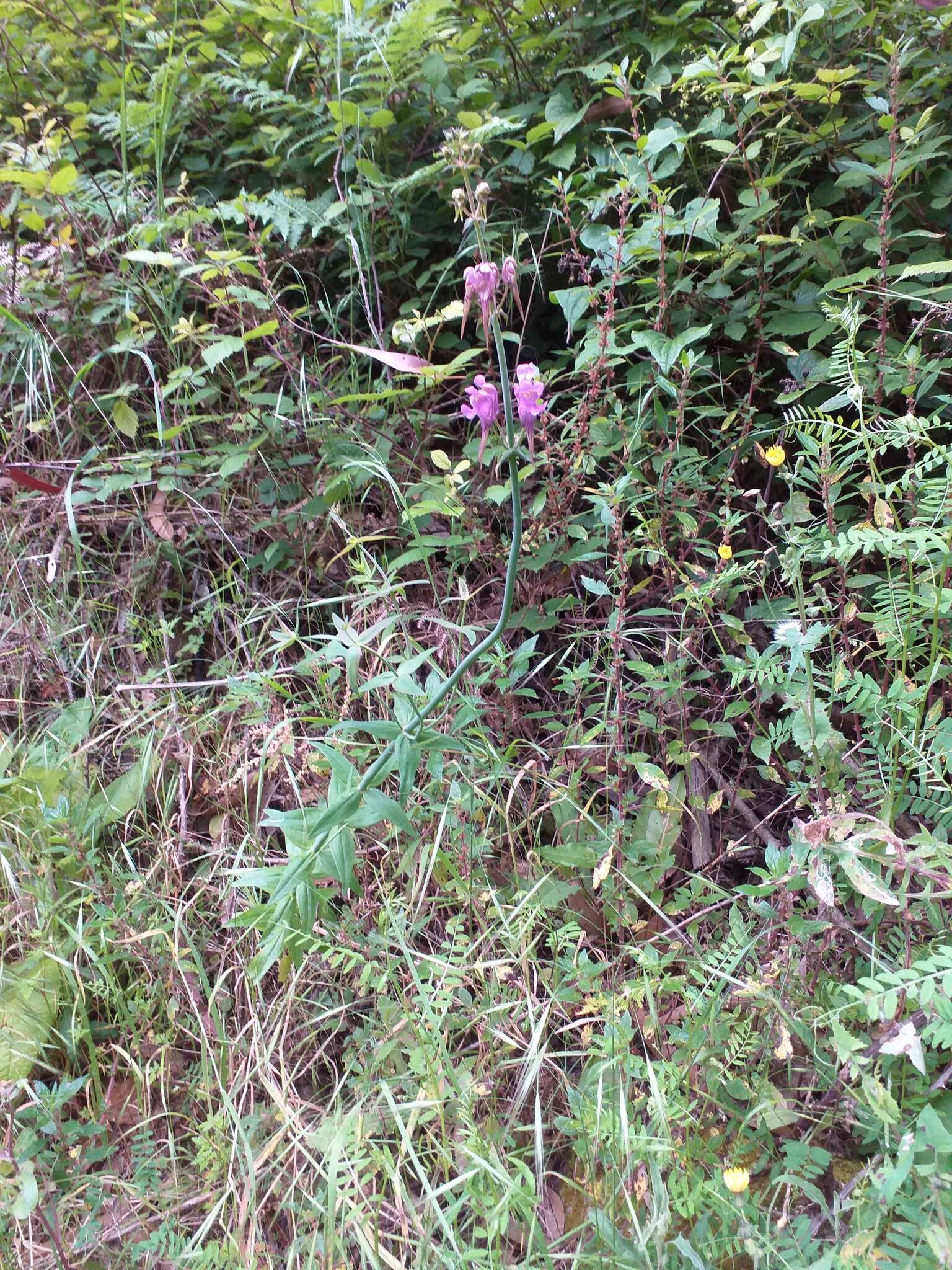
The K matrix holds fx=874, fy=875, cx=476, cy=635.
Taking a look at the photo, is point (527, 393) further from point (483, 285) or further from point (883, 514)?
A: point (883, 514)

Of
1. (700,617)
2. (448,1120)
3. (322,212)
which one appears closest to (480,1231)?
(448,1120)

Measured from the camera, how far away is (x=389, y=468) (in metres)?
2.25

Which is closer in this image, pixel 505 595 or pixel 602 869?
pixel 505 595

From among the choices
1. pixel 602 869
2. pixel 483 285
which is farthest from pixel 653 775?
pixel 483 285

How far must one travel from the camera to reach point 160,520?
2.42 metres

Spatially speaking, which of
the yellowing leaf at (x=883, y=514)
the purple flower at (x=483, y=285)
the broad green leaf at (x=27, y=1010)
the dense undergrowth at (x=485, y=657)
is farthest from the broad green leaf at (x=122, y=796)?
the yellowing leaf at (x=883, y=514)

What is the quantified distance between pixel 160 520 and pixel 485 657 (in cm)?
112

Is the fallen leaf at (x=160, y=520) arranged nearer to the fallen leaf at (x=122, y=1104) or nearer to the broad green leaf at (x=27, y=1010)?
the broad green leaf at (x=27, y=1010)

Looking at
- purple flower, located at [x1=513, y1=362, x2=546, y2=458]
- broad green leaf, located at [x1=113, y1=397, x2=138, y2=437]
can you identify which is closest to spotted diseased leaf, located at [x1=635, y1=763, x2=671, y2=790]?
purple flower, located at [x1=513, y1=362, x2=546, y2=458]

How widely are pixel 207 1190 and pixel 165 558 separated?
1587mm

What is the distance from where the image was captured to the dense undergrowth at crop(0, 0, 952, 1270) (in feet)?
4.50

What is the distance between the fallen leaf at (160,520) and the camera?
7.90ft

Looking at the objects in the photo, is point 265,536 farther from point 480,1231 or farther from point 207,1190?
point 480,1231

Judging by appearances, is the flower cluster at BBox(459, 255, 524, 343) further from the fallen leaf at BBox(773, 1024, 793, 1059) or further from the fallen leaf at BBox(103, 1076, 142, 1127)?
the fallen leaf at BBox(103, 1076, 142, 1127)
